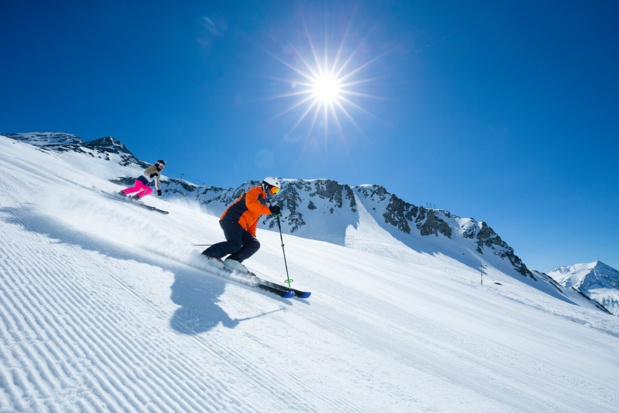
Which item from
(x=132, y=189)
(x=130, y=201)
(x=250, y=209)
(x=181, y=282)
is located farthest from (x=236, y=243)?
(x=132, y=189)

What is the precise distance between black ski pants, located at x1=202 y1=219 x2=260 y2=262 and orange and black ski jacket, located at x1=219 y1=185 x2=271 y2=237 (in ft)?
0.38

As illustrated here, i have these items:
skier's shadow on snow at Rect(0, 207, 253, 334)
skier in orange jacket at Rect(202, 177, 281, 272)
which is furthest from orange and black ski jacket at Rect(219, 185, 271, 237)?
skier's shadow on snow at Rect(0, 207, 253, 334)

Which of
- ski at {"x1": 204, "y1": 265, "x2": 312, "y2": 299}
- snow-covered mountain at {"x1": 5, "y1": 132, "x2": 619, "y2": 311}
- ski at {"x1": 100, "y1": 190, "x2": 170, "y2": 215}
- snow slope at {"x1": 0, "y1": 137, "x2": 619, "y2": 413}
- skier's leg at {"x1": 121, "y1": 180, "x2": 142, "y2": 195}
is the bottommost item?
snow slope at {"x1": 0, "y1": 137, "x2": 619, "y2": 413}

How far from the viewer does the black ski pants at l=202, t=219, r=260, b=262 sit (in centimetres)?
574

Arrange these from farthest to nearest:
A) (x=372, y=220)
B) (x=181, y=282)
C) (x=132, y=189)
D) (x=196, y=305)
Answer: (x=372, y=220) → (x=132, y=189) → (x=181, y=282) → (x=196, y=305)

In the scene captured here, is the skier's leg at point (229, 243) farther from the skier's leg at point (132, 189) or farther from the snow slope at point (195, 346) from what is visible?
the skier's leg at point (132, 189)

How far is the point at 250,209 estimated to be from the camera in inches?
239

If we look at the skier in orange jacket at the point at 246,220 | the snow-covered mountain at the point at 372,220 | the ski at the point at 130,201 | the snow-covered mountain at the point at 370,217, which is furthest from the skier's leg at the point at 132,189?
the snow-covered mountain at the point at 370,217

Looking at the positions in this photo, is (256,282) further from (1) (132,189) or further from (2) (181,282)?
(1) (132,189)

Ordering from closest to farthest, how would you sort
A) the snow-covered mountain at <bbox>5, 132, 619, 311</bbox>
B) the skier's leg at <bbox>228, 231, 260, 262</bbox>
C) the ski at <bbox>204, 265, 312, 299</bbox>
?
1. the ski at <bbox>204, 265, 312, 299</bbox>
2. the skier's leg at <bbox>228, 231, 260, 262</bbox>
3. the snow-covered mountain at <bbox>5, 132, 619, 311</bbox>

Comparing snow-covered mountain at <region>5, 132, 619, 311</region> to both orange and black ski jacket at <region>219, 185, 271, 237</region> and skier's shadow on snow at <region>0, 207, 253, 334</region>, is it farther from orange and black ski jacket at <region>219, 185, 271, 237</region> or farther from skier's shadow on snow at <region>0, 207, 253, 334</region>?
skier's shadow on snow at <region>0, 207, 253, 334</region>

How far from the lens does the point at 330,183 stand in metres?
153

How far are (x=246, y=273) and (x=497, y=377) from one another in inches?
171

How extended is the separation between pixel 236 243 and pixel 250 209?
30.3 inches
